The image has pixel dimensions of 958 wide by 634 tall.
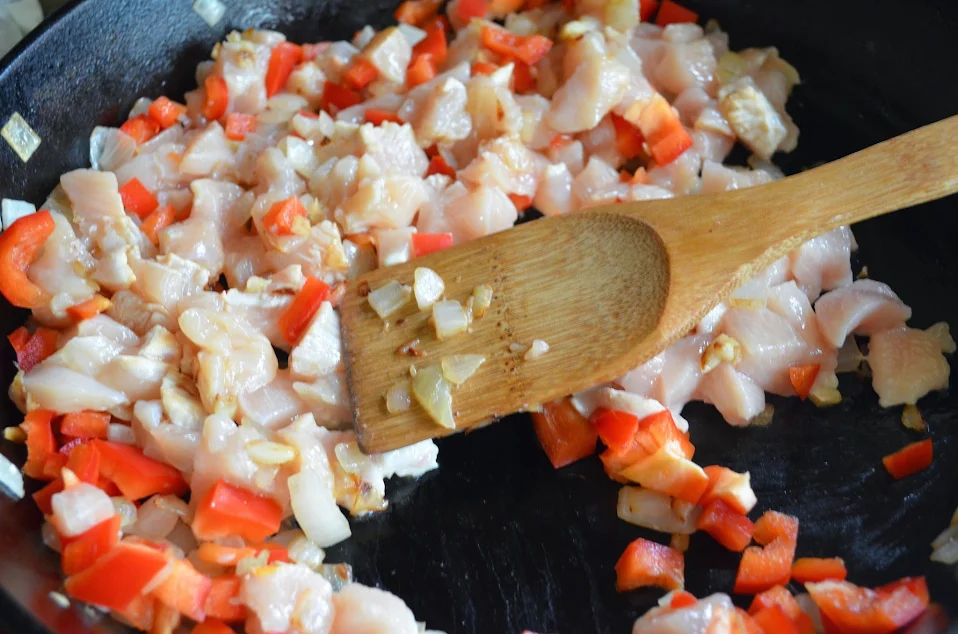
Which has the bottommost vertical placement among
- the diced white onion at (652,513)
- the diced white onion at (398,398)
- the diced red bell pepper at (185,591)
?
the diced white onion at (652,513)

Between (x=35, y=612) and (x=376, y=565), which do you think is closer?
(x=35, y=612)

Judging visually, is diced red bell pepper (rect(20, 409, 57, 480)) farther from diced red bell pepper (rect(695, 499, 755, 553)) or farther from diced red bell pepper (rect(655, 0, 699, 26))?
diced red bell pepper (rect(655, 0, 699, 26))

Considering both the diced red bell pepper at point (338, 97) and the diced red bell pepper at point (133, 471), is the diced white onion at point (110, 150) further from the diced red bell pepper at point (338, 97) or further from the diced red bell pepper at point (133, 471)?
the diced red bell pepper at point (133, 471)

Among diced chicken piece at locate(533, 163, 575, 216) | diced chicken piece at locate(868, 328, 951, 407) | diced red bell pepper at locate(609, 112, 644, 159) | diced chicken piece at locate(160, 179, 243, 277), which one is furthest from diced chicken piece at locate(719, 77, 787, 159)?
diced chicken piece at locate(160, 179, 243, 277)

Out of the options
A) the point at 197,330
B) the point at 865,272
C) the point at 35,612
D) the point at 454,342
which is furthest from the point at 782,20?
the point at 35,612

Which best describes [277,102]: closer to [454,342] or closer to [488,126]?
[488,126]

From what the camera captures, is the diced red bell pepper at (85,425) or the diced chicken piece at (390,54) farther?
the diced chicken piece at (390,54)

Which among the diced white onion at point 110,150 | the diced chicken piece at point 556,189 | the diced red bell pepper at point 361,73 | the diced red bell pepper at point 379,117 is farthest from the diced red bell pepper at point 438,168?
the diced white onion at point 110,150
